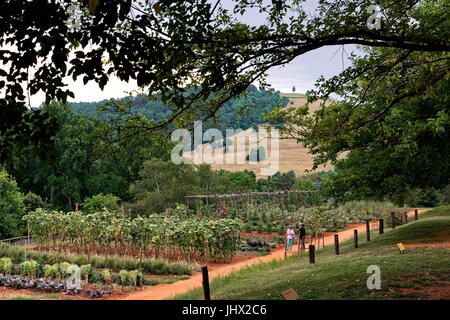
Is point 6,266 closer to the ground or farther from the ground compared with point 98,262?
farther from the ground

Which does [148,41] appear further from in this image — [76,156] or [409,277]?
[76,156]

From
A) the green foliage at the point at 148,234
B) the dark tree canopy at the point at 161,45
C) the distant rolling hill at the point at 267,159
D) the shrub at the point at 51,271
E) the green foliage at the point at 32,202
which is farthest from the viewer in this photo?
the distant rolling hill at the point at 267,159

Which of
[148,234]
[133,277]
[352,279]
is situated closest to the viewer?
[352,279]

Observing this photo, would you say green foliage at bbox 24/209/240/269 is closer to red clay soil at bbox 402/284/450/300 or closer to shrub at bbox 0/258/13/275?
shrub at bbox 0/258/13/275

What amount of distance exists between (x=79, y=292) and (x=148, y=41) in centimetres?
1128

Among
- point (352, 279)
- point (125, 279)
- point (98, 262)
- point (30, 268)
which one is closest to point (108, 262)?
point (98, 262)

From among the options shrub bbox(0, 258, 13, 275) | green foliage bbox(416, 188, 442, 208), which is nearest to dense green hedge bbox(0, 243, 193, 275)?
shrub bbox(0, 258, 13, 275)

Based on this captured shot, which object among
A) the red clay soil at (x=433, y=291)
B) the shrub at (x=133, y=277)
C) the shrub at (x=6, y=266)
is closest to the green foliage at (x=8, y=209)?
the shrub at (x=6, y=266)

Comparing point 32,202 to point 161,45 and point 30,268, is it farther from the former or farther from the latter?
point 161,45

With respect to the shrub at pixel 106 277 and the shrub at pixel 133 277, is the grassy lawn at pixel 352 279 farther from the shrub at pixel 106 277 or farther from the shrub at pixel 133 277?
the shrub at pixel 106 277

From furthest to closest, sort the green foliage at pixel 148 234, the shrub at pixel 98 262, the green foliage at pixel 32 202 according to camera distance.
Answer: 1. the green foliage at pixel 32 202
2. the green foliage at pixel 148 234
3. the shrub at pixel 98 262

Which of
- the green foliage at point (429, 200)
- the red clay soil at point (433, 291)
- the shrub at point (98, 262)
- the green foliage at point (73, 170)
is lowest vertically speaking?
the shrub at point (98, 262)

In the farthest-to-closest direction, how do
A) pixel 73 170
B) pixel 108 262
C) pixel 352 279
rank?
pixel 73 170 < pixel 108 262 < pixel 352 279

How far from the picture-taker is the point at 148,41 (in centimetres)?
586
